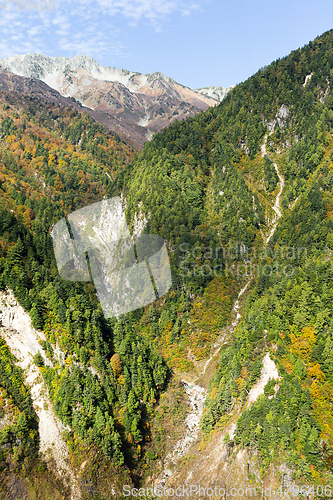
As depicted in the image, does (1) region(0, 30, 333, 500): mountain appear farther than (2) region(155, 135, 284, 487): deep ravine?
No

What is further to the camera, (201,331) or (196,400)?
(201,331)

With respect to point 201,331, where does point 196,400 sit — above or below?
below

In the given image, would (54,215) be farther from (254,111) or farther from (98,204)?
(254,111)

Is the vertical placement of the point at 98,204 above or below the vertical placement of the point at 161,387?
above

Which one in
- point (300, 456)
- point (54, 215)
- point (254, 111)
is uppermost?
point (254, 111)

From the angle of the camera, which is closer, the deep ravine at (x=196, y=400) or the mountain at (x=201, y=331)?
the mountain at (x=201, y=331)

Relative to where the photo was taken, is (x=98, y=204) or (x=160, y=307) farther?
(x=98, y=204)

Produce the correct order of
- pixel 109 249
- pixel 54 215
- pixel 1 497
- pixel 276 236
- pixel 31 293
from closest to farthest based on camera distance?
1. pixel 1 497
2. pixel 31 293
3. pixel 276 236
4. pixel 54 215
5. pixel 109 249

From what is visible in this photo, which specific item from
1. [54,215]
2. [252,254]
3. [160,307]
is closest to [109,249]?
[54,215]
